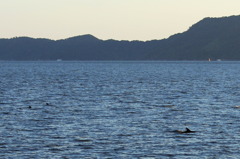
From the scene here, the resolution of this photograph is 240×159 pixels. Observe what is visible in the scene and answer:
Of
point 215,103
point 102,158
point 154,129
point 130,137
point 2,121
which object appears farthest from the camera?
point 215,103

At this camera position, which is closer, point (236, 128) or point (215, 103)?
point (236, 128)

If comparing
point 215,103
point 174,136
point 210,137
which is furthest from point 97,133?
point 215,103

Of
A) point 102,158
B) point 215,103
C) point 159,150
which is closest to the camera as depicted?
point 102,158

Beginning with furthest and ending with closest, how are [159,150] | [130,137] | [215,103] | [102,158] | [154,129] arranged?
[215,103]
[154,129]
[130,137]
[159,150]
[102,158]

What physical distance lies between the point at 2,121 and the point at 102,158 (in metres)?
20.2

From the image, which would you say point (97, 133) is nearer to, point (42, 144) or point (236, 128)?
point (42, 144)

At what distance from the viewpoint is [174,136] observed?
46.0 metres

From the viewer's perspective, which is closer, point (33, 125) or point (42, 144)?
point (42, 144)

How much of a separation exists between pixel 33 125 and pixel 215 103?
103 feet

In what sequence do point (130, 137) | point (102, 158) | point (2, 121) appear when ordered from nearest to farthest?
point (102, 158), point (130, 137), point (2, 121)

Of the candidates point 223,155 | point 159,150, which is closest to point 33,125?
point 159,150

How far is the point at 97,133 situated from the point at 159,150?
8.29 meters

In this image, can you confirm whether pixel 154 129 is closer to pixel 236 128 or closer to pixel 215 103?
pixel 236 128

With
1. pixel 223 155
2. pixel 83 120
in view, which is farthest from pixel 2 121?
pixel 223 155
